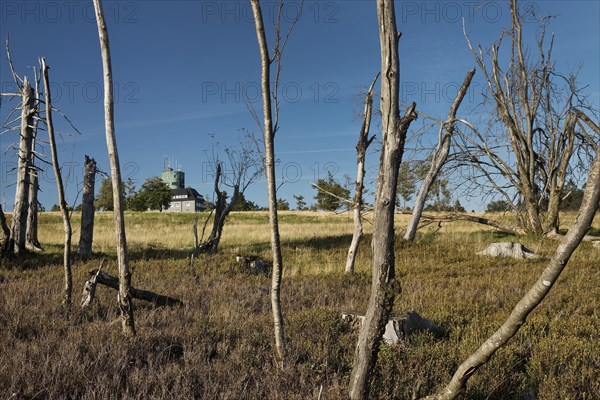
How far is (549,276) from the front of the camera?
2582mm

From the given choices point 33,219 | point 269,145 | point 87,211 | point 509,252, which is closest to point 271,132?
point 269,145

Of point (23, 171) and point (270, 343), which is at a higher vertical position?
point (23, 171)

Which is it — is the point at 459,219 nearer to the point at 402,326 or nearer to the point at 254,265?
the point at 254,265

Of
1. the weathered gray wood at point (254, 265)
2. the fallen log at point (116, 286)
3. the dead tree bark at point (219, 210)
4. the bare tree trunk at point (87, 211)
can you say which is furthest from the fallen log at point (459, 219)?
the fallen log at point (116, 286)

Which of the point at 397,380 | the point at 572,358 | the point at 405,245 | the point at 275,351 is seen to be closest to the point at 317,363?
the point at 275,351

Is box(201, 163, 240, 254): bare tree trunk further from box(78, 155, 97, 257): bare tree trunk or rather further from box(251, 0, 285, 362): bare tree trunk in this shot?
box(251, 0, 285, 362): bare tree trunk

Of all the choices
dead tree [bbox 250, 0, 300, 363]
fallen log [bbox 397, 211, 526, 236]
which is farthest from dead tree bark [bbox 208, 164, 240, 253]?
dead tree [bbox 250, 0, 300, 363]

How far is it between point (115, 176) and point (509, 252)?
490 inches

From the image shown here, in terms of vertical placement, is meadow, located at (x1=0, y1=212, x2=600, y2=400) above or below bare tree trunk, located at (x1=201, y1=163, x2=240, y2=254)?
below

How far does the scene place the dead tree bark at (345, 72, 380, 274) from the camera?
11.8 meters

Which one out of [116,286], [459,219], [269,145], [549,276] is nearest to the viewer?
[549,276]

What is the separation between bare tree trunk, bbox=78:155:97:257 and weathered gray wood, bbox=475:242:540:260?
1375cm

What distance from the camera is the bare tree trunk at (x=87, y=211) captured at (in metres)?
15.8

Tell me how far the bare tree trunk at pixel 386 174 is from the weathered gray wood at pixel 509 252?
1191cm
